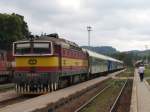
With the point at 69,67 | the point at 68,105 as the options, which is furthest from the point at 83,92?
the point at 68,105

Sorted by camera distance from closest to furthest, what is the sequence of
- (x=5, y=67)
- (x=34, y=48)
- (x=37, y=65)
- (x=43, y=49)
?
(x=37, y=65)
(x=43, y=49)
(x=34, y=48)
(x=5, y=67)

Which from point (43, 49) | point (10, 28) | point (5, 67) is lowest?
point (5, 67)

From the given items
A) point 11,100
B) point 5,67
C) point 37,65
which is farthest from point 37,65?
point 5,67

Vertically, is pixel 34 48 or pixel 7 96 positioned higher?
pixel 34 48

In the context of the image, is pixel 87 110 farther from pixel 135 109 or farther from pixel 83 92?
pixel 83 92

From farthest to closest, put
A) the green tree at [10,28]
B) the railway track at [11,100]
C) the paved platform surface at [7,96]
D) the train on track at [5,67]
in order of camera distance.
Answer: the green tree at [10,28]
the train on track at [5,67]
the paved platform surface at [7,96]
the railway track at [11,100]

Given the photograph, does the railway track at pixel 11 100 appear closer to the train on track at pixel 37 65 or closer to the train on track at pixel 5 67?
the train on track at pixel 37 65

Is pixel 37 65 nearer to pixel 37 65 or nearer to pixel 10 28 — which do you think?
pixel 37 65

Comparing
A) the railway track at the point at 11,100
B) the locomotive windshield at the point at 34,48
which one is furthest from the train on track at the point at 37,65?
the railway track at the point at 11,100

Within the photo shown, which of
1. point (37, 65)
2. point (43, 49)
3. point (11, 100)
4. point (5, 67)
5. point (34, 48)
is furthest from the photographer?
point (5, 67)

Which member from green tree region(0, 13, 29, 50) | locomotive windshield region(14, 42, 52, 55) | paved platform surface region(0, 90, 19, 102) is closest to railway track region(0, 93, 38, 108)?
paved platform surface region(0, 90, 19, 102)

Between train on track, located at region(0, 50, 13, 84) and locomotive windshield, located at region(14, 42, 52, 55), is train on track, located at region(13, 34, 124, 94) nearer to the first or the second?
locomotive windshield, located at region(14, 42, 52, 55)

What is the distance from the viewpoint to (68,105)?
2158 cm

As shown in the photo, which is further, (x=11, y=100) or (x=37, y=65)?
(x=37, y=65)
